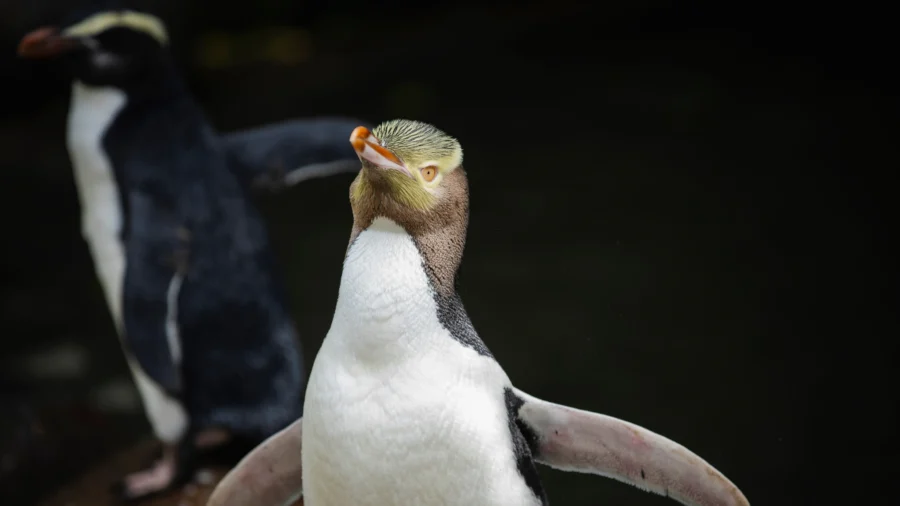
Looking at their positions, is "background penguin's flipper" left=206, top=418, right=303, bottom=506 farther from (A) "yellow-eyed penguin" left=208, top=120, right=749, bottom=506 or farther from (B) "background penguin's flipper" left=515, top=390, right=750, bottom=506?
(B) "background penguin's flipper" left=515, top=390, right=750, bottom=506

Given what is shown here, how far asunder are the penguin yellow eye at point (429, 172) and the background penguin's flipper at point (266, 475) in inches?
17.0

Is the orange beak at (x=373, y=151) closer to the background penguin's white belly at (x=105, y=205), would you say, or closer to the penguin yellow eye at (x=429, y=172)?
the penguin yellow eye at (x=429, y=172)

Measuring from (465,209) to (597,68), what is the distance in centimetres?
396

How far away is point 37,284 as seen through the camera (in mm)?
3676

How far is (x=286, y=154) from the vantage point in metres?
2.42

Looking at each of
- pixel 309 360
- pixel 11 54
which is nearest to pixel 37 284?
pixel 309 360

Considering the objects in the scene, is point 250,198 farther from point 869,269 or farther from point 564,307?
point 869,269

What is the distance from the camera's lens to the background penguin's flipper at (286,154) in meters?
2.38

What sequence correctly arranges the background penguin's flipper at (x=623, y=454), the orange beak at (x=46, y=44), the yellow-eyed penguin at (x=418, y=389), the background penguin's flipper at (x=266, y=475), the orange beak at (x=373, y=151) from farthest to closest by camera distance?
the orange beak at (x=46, y=44) → the background penguin's flipper at (x=266, y=475) → the background penguin's flipper at (x=623, y=454) → the yellow-eyed penguin at (x=418, y=389) → the orange beak at (x=373, y=151)

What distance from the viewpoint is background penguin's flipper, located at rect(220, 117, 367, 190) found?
2.38 metres

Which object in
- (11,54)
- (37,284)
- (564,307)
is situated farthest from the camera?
(11,54)

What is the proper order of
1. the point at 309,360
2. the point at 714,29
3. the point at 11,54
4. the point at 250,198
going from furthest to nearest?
the point at 714,29
the point at 11,54
the point at 309,360
the point at 250,198

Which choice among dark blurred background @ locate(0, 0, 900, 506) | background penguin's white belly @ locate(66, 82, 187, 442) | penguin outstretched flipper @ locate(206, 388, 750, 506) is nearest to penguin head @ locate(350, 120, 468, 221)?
penguin outstretched flipper @ locate(206, 388, 750, 506)

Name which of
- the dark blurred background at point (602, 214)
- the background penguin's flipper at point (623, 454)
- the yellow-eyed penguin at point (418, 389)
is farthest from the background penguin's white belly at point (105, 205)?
the background penguin's flipper at point (623, 454)
